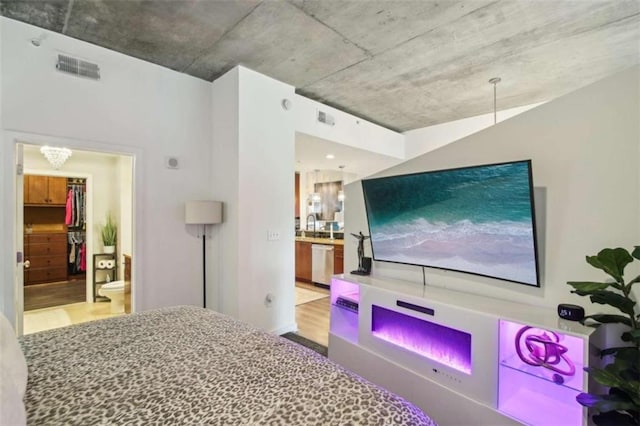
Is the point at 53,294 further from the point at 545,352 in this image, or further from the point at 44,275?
the point at 545,352

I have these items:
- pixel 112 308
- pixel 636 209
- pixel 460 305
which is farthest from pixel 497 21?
pixel 112 308

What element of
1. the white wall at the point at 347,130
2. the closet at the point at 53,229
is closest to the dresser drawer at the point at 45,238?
the closet at the point at 53,229

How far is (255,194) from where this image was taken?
3.34 meters

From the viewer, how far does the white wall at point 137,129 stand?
2.44 metres

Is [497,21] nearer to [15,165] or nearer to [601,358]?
[601,358]

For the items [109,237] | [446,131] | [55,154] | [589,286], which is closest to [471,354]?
[589,286]

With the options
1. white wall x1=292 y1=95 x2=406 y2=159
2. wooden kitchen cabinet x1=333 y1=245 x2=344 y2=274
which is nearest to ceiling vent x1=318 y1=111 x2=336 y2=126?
white wall x1=292 y1=95 x2=406 y2=159

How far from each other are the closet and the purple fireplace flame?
6720 mm

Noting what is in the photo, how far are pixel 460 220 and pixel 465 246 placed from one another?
0.20 m

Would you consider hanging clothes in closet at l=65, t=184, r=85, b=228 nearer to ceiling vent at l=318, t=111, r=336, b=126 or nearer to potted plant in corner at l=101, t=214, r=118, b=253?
potted plant in corner at l=101, t=214, r=118, b=253

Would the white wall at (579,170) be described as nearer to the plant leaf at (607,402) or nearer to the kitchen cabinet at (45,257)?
A: the plant leaf at (607,402)

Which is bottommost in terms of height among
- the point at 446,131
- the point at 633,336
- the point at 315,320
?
the point at 315,320

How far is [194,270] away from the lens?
345 centimetres

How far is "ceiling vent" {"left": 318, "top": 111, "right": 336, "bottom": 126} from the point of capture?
4211mm
